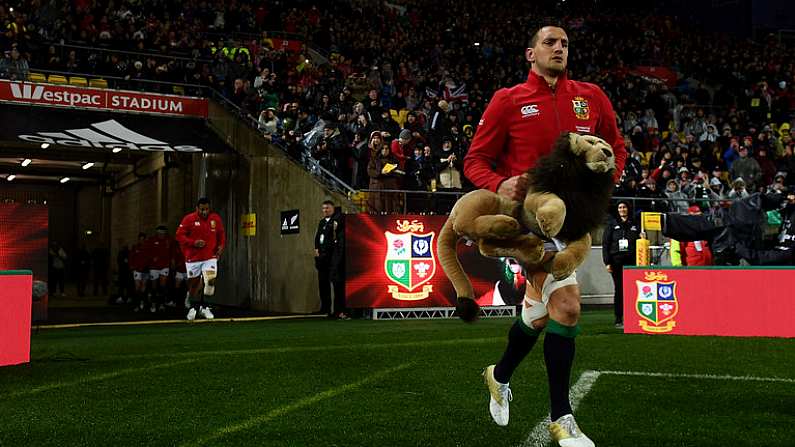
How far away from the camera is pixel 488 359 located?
8.30 metres

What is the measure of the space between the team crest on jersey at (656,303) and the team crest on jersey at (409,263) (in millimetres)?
4596

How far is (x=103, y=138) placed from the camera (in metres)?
18.7

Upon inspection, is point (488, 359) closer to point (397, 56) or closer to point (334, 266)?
point (334, 266)

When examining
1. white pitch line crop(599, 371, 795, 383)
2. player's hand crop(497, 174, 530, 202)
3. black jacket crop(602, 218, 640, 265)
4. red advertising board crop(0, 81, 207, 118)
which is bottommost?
white pitch line crop(599, 371, 795, 383)

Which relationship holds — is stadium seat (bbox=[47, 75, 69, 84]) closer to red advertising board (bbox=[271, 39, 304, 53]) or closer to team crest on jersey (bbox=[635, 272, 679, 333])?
red advertising board (bbox=[271, 39, 304, 53])

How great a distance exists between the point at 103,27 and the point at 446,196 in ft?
39.0

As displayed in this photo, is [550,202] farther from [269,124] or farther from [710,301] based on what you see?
[269,124]

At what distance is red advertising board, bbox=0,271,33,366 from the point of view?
8039 millimetres

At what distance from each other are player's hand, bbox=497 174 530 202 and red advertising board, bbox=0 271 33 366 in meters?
5.85

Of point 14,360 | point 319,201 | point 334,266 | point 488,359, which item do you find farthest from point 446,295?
point 14,360

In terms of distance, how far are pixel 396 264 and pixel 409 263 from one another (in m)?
0.25

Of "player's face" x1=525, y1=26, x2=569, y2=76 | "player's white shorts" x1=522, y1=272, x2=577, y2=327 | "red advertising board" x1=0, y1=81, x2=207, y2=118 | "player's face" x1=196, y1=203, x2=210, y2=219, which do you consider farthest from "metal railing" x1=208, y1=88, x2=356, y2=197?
"player's white shorts" x1=522, y1=272, x2=577, y2=327

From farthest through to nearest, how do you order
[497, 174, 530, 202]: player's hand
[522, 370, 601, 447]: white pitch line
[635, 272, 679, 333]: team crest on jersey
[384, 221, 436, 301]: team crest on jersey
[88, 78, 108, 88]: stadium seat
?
[88, 78, 108, 88]: stadium seat < [384, 221, 436, 301]: team crest on jersey < [635, 272, 679, 333]: team crest on jersey < [522, 370, 601, 447]: white pitch line < [497, 174, 530, 202]: player's hand

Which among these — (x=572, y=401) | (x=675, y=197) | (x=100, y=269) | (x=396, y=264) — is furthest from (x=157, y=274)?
(x=572, y=401)
